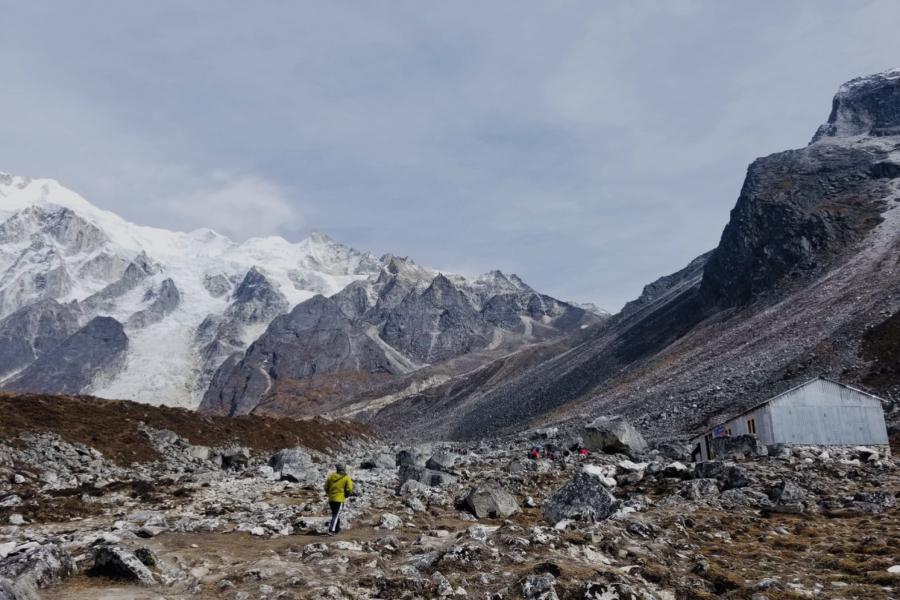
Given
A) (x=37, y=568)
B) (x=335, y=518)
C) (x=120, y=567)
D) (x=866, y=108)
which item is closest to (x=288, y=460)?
(x=335, y=518)

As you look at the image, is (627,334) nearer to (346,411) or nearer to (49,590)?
(346,411)

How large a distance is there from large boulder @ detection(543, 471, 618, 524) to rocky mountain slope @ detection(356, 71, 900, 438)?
36096 millimetres

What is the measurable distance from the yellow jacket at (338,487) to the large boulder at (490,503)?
208 inches

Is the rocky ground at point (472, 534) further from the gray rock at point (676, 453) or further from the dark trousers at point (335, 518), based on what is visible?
the gray rock at point (676, 453)

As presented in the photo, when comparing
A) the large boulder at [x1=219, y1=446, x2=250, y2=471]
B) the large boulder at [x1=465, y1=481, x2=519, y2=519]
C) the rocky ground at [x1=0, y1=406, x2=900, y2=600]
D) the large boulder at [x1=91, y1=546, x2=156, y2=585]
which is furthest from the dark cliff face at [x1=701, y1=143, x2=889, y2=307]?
the large boulder at [x1=91, y1=546, x2=156, y2=585]

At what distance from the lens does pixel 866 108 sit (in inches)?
6777

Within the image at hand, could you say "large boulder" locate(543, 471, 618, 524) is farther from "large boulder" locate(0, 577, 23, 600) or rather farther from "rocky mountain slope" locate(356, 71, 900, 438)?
"rocky mountain slope" locate(356, 71, 900, 438)

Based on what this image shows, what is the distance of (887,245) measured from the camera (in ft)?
306

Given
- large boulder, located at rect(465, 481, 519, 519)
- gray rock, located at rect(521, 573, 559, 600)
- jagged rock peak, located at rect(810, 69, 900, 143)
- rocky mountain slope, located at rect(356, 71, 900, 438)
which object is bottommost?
gray rock, located at rect(521, 573, 559, 600)

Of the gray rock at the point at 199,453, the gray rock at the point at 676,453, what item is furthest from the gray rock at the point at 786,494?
the gray rock at the point at 199,453

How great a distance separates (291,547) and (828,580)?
11.0 metres

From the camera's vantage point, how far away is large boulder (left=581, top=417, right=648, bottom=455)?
1553 inches

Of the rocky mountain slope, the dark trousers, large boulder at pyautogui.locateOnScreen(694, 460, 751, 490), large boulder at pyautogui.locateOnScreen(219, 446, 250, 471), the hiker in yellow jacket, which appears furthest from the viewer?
the rocky mountain slope

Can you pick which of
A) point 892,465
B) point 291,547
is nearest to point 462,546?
point 291,547
